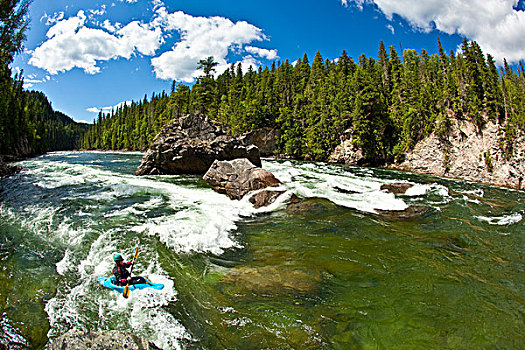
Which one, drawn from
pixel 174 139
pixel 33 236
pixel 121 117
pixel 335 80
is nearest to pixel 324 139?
pixel 335 80

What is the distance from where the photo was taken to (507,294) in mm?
5242

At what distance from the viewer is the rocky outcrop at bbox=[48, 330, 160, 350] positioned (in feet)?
9.16

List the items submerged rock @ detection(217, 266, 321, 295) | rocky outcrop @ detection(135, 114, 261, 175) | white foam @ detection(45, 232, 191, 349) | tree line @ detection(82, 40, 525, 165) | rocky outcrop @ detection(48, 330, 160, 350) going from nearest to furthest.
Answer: rocky outcrop @ detection(48, 330, 160, 350) → white foam @ detection(45, 232, 191, 349) → submerged rock @ detection(217, 266, 321, 295) → rocky outcrop @ detection(135, 114, 261, 175) → tree line @ detection(82, 40, 525, 165)

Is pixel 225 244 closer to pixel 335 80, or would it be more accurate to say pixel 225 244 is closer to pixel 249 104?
pixel 335 80

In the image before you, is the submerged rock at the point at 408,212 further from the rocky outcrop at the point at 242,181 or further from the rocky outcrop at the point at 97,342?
the rocky outcrop at the point at 97,342

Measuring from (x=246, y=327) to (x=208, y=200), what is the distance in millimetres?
9286

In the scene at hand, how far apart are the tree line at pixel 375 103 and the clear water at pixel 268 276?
27.4 metres

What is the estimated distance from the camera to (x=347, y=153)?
129 feet

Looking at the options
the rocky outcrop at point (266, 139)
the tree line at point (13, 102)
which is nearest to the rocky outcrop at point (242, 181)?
the tree line at point (13, 102)

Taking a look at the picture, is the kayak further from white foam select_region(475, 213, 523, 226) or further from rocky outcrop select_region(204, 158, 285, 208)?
white foam select_region(475, 213, 523, 226)

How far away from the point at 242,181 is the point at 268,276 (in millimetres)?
8682

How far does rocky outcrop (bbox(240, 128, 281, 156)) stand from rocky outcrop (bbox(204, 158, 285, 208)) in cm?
3925

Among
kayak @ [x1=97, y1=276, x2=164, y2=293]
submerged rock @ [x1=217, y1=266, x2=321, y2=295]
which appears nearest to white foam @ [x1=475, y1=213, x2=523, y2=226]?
submerged rock @ [x1=217, y1=266, x2=321, y2=295]

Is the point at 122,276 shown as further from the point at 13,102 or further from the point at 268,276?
the point at 13,102
